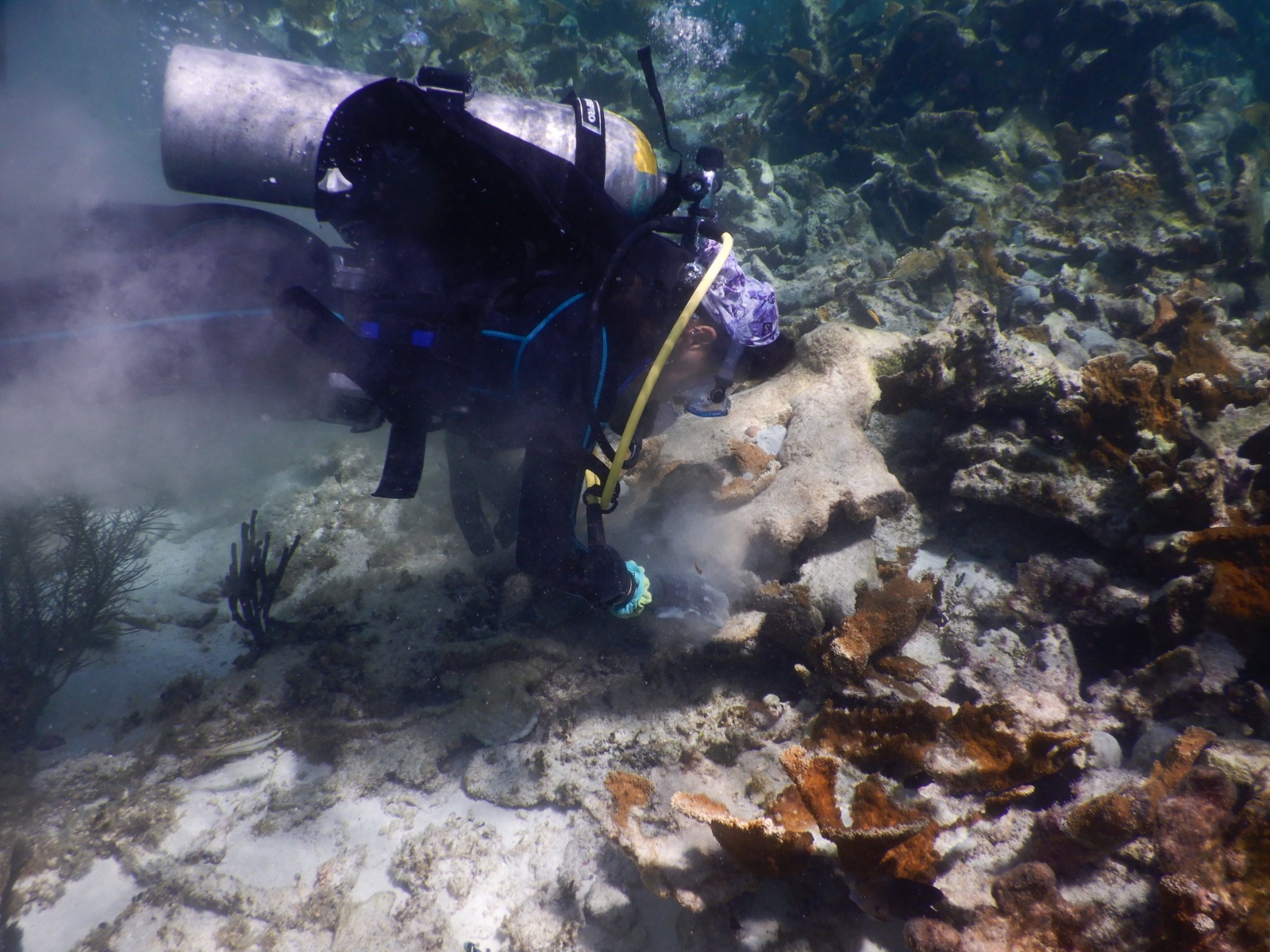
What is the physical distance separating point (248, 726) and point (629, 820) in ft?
9.53

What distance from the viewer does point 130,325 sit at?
10.6 feet

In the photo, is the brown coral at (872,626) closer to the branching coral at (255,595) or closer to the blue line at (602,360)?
the blue line at (602,360)

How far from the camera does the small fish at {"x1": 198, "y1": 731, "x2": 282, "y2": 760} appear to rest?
3600 millimetres

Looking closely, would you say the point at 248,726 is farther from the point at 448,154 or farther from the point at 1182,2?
the point at 1182,2

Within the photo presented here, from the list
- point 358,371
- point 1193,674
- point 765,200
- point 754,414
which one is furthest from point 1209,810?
point 765,200

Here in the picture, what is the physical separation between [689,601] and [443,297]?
2455 millimetres

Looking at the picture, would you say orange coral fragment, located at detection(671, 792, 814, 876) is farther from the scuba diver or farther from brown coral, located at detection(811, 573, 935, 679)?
the scuba diver

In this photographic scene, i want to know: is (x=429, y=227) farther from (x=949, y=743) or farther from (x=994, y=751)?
(x=994, y=751)

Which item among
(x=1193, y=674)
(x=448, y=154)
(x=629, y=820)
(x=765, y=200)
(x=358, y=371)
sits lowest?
(x=629, y=820)

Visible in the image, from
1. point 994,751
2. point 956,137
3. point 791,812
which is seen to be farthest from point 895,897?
point 956,137

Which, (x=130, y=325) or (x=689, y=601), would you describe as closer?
(x=130, y=325)

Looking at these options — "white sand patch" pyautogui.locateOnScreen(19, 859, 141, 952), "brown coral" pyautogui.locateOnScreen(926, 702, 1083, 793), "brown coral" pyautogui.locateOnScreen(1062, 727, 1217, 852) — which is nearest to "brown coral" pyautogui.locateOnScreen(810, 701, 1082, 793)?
"brown coral" pyautogui.locateOnScreen(926, 702, 1083, 793)

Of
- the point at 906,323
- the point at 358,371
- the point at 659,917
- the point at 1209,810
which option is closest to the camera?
the point at 1209,810

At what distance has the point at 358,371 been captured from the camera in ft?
9.09
